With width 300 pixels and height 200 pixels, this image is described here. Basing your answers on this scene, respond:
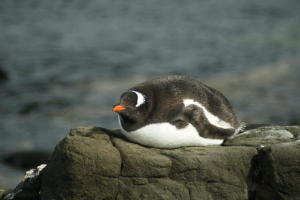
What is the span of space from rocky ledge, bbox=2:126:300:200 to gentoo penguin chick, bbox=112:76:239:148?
0.66 feet

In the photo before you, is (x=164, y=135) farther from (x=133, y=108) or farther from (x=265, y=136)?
(x=265, y=136)

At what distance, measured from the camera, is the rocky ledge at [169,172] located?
700 centimetres

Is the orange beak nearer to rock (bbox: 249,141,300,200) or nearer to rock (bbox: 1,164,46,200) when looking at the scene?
rock (bbox: 1,164,46,200)

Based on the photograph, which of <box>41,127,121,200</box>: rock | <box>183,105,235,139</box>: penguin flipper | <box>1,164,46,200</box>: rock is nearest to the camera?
<box>41,127,121,200</box>: rock

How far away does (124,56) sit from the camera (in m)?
21.4

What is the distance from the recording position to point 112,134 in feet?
25.2

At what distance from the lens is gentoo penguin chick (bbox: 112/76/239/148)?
7.23m

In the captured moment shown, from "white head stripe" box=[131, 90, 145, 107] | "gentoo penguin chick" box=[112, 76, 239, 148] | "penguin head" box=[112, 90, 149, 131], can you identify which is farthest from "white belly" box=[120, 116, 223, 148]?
"white head stripe" box=[131, 90, 145, 107]

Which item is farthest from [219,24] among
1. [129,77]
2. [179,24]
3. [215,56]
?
[129,77]

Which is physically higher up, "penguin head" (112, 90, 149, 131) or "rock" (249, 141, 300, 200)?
"penguin head" (112, 90, 149, 131)

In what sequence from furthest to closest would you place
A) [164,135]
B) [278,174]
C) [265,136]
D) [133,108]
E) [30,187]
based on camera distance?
[30,187] < [265,136] < [164,135] < [133,108] < [278,174]

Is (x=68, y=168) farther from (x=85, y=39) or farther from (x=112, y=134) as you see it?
(x=85, y=39)

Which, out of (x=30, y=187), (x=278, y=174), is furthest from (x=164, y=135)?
(x=30, y=187)

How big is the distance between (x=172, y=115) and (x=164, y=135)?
10.4 inches
